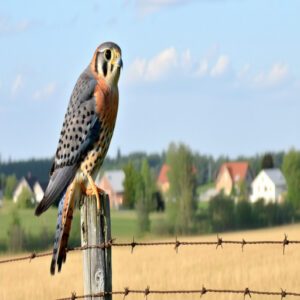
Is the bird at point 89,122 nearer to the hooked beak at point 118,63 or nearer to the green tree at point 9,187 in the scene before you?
the hooked beak at point 118,63

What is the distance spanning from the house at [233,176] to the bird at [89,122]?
74011 mm

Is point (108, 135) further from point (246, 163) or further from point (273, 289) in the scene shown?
point (246, 163)

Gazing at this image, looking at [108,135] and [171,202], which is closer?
[108,135]

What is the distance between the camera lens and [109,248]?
802 cm

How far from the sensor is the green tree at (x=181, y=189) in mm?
65188

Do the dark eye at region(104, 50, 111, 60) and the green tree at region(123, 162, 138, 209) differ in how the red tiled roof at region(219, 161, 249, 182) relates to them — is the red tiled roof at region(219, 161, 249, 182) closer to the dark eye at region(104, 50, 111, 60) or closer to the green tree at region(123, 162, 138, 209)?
the green tree at region(123, 162, 138, 209)

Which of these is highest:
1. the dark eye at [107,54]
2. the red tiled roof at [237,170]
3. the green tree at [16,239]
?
the red tiled roof at [237,170]

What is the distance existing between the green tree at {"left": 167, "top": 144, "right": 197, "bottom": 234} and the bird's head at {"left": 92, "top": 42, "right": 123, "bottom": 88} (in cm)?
5513

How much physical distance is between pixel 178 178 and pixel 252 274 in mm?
40842

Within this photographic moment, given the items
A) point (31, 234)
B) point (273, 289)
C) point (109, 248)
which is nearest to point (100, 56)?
point (109, 248)

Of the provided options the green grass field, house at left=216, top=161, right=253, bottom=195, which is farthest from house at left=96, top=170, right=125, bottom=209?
house at left=216, top=161, right=253, bottom=195

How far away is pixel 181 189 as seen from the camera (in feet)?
219

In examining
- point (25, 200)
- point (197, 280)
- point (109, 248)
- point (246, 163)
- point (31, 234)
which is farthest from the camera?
point (246, 163)

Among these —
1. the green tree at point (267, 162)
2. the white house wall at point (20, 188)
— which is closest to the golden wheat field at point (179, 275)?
the white house wall at point (20, 188)
